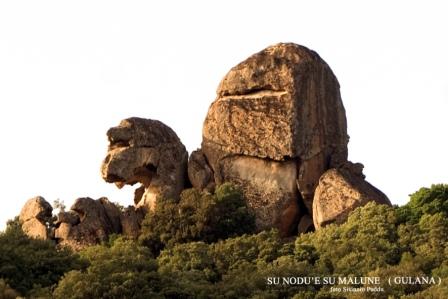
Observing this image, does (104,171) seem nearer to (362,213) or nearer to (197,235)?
(197,235)

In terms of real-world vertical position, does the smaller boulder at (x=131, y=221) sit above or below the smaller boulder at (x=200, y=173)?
below

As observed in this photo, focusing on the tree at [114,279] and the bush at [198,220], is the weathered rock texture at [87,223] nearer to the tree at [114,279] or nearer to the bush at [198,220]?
the bush at [198,220]

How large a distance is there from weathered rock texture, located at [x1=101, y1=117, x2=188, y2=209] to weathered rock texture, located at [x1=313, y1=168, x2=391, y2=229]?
5955 millimetres

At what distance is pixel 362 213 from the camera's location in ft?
225

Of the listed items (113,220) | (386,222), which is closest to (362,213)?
(386,222)

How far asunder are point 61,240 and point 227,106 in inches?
354

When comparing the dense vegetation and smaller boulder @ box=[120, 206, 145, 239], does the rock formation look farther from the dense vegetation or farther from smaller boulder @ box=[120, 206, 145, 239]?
the dense vegetation

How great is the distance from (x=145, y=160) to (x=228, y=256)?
8.15 metres

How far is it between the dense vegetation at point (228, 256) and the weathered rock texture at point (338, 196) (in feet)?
4.43

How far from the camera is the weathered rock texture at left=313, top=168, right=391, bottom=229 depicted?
232 ft

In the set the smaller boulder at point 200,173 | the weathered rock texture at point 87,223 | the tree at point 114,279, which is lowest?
the tree at point 114,279

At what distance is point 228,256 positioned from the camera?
218ft

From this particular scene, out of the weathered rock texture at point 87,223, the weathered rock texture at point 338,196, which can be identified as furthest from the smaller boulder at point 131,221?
the weathered rock texture at point 338,196

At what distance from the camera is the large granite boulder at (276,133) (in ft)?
238
